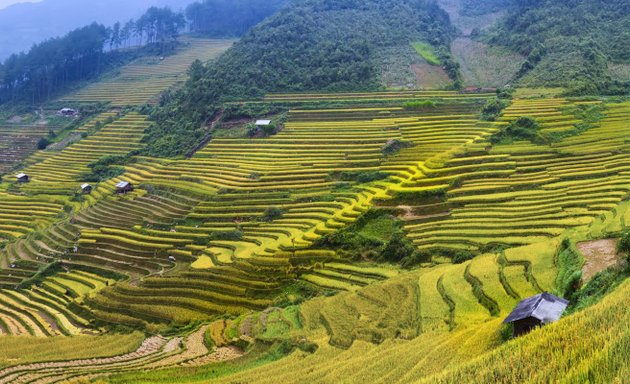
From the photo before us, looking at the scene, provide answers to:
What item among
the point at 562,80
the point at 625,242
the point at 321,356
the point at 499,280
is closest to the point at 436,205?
the point at 499,280

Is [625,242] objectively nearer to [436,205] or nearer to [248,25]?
[436,205]

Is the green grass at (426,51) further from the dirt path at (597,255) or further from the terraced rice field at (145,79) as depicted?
the dirt path at (597,255)

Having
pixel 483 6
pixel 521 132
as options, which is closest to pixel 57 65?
pixel 483 6

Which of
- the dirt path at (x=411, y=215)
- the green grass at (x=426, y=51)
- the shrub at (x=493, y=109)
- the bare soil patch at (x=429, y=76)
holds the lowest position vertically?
the dirt path at (x=411, y=215)

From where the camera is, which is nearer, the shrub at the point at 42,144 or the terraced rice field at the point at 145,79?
the shrub at the point at 42,144

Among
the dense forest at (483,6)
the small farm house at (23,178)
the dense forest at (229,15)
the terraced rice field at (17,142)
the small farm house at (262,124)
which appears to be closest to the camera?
the small farm house at (262,124)

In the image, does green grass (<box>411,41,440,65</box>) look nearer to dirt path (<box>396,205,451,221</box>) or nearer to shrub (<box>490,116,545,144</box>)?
shrub (<box>490,116,545,144</box>)

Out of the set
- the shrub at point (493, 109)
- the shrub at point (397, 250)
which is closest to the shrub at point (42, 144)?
the shrub at point (493, 109)
